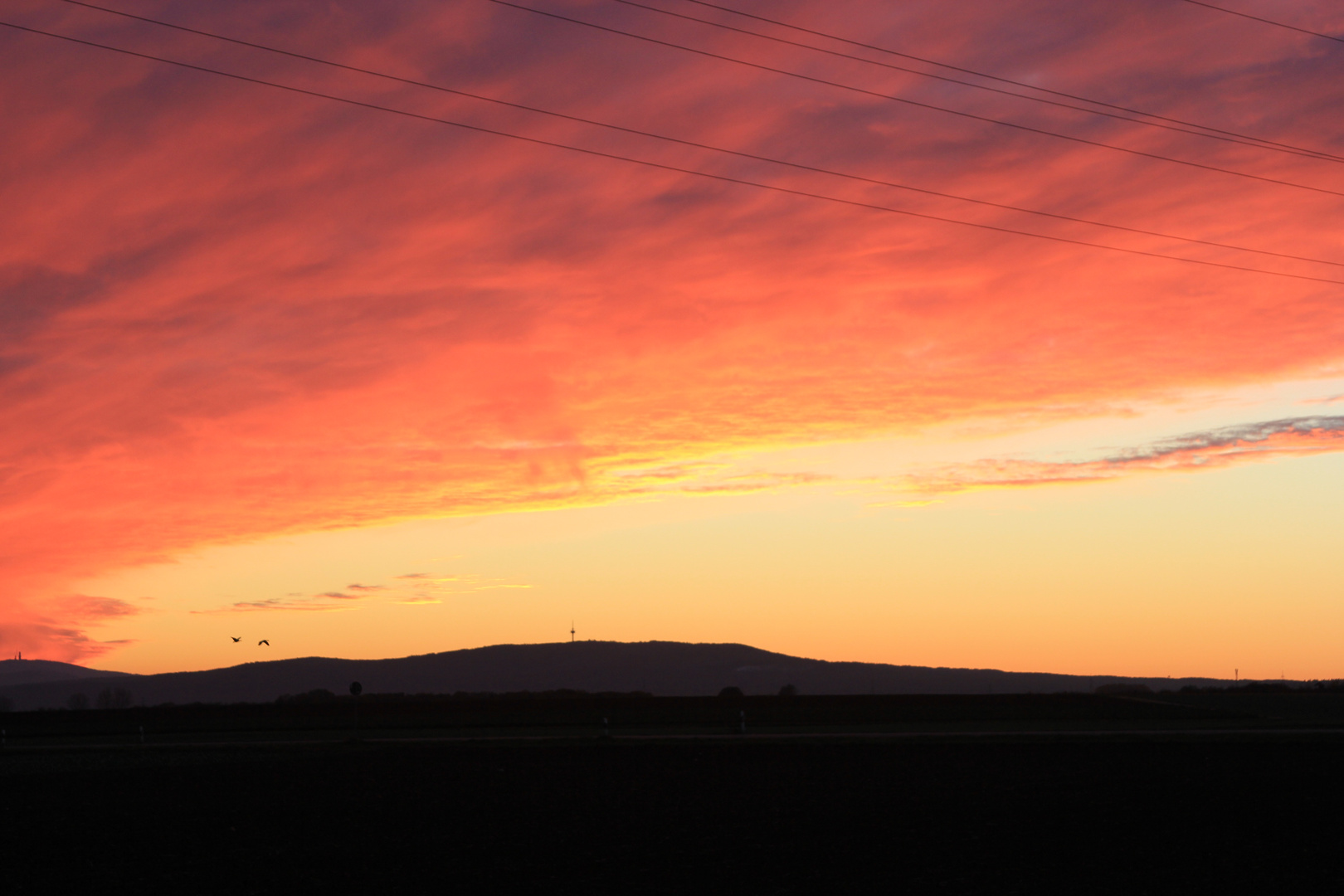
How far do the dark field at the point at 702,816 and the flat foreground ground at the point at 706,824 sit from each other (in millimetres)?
85

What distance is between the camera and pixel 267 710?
106m

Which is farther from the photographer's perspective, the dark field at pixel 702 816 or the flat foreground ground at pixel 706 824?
the dark field at pixel 702 816

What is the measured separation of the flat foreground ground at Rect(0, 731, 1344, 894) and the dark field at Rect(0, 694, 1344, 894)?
0.28ft

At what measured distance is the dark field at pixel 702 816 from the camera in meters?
16.4

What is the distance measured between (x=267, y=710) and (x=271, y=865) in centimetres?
9498

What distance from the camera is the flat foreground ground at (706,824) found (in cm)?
1628

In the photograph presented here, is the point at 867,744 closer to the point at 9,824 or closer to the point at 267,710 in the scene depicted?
the point at 9,824

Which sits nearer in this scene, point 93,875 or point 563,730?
point 93,875

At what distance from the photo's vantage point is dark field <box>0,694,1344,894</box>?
16438 mm

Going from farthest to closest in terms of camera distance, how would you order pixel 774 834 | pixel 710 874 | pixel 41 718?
pixel 41 718 → pixel 774 834 → pixel 710 874

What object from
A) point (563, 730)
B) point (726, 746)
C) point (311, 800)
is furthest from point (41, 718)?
point (311, 800)

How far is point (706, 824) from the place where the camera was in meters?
22.0

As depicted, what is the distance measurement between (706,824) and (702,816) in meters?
1.16

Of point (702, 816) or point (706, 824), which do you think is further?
point (702, 816)
